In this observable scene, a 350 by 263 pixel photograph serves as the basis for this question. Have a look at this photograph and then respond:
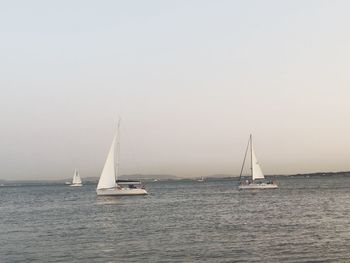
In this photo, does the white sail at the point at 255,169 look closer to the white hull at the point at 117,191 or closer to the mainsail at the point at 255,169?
the mainsail at the point at 255,169

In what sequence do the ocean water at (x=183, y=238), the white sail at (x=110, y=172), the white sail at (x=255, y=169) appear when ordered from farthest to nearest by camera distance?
1. the white sail at (x=255, y=169)
2. the white sail at (x=110, y=172)
3. the ocean water at (x=183, y=238)

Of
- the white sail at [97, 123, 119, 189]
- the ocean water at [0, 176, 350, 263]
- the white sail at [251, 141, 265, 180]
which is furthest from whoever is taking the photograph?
the white sail at [251, 141, 265, 180]

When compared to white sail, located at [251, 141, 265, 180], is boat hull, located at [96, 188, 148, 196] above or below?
below

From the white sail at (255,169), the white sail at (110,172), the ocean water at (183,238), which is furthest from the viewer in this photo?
the white sail at (255,169)

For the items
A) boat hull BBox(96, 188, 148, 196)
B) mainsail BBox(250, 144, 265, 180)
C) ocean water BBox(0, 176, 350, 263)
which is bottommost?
ocean water BBox(0, 176, 350, 263)

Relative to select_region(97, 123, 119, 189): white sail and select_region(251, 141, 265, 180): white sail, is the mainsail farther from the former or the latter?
select_region(97, 123, 119, 189): white sail

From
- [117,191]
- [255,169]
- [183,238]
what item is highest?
[255,169]

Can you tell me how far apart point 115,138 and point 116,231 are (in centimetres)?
5150

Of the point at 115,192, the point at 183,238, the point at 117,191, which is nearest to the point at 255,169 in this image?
the point at 117,191

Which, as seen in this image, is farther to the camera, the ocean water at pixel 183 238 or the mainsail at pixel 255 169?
the mainsail at pixel 255 169

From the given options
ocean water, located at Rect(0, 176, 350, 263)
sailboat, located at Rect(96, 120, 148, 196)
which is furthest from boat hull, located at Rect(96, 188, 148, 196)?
ocean water, located at Rect(0, 176, 350, 263)

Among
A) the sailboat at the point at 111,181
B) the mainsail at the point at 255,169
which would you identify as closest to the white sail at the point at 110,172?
the sailboat at the point at 111,181

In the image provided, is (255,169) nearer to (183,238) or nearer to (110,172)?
(110,172)

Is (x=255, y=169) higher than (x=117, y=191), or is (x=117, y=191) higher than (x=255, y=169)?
(x=255, y=169)
